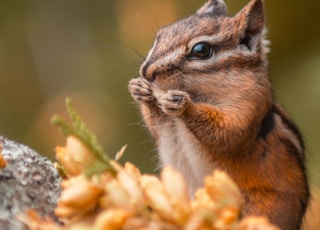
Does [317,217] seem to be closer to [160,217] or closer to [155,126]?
[155,126]

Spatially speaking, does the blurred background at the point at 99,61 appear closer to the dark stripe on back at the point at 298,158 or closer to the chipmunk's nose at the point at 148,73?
the dark stripe on back at the point at 298,158

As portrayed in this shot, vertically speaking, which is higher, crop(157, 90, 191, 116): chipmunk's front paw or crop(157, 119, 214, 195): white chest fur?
crop(157, 90, 191, 116): chipmunk's front paw

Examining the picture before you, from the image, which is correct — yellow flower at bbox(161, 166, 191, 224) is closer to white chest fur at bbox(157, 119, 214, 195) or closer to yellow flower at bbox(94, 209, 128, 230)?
yellow flower at bbox(94, 209, 128, 230)

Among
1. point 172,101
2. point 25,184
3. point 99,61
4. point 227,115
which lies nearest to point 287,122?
point 227,115

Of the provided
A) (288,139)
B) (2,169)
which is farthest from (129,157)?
(2,169)

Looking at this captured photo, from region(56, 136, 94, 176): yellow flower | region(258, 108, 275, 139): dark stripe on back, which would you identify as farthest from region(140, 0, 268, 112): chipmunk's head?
region(56, 136, 94, 176): yellow flower

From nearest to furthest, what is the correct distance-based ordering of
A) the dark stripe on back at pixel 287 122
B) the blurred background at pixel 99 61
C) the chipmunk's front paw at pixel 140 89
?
the chipmunk's front paw at pixel 140 89
the dark stripe on back at pixel 287 122
the blurred background at pixel 99 61

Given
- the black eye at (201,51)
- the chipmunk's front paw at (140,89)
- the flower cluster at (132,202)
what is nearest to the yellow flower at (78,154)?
the flower cluster at (132,202)
